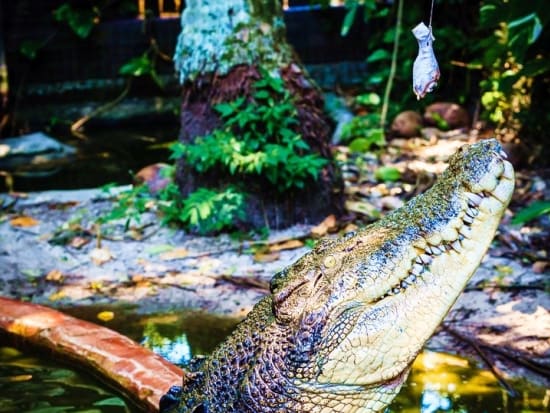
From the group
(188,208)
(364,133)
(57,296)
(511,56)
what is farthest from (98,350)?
(364,133)

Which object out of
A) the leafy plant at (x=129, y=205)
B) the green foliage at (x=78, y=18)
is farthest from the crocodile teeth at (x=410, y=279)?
the green foliage at (x=78, y=18)

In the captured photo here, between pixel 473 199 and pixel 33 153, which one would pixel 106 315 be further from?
pixel 33 153

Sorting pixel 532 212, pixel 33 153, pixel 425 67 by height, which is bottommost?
pixel 33 153

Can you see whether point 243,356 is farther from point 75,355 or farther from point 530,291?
point 530,291

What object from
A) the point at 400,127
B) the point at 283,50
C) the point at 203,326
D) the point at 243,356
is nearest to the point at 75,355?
the point at 203,326

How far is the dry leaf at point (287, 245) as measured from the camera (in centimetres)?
540

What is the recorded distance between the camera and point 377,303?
2334mm

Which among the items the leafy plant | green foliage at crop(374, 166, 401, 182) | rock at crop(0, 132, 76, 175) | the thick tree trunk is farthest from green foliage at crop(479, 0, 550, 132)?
rock at crop(0, 132, 76, 175)

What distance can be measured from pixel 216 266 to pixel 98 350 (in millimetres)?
1623

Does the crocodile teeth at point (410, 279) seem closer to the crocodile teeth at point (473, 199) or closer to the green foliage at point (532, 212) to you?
the crocodile teeth at point (473, 199)

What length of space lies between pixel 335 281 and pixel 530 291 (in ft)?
8.34

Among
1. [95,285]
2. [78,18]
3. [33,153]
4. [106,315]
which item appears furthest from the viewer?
[78,18]

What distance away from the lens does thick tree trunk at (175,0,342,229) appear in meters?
5.75

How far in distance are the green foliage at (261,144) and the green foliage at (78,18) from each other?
6.22 metres
